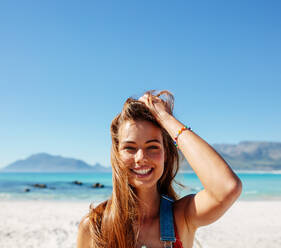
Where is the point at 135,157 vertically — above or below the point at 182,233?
above

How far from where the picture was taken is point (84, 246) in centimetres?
203

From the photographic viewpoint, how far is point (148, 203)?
2225 millimetres

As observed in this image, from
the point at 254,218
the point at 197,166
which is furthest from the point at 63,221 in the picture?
the point at 197,166

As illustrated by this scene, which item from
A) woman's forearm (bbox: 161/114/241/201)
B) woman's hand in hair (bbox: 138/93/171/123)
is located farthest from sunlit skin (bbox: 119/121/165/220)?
woman's forearm (bbox: 161/114/241/201)

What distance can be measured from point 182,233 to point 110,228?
522 mm

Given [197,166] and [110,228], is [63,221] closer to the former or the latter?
[110,228]

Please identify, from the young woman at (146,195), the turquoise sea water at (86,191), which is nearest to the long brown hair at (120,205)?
the young woman at (146,195)

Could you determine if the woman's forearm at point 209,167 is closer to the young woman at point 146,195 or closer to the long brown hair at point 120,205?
the young woman at point 146,195

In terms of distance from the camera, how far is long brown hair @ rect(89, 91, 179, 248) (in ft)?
6.50

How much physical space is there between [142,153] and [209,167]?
0.51 meters

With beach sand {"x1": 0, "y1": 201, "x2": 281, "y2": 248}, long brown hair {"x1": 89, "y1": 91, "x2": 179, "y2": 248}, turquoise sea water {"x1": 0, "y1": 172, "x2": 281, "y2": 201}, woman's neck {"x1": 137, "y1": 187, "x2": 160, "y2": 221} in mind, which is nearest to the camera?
long brown hair {"x1": 89, "y1": 91, "x2": 179, "y2": 248}

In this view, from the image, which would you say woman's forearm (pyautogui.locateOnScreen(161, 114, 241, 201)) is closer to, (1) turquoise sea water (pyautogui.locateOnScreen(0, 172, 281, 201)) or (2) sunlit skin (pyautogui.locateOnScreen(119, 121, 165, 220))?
(2) sunlit skin (pyautogui.locateOnScreen(119, 121, 165, 220))

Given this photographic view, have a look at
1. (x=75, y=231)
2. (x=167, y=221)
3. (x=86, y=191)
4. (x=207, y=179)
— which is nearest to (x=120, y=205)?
(x=167, y=221)

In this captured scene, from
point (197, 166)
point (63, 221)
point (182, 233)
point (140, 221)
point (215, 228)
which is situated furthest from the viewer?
point (63, 221)
